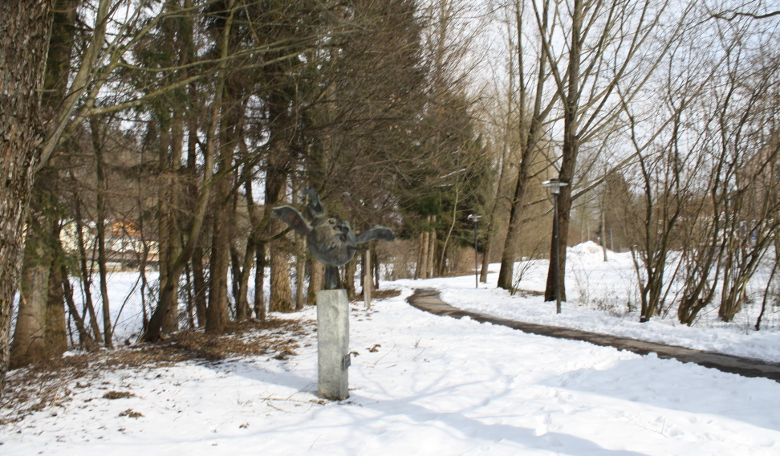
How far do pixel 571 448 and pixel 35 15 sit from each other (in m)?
5.18

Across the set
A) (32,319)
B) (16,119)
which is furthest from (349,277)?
(16,119)

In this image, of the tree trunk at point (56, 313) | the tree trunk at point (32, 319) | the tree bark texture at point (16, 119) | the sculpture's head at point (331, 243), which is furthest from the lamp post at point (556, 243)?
the tree bark texture at point (16, 119)

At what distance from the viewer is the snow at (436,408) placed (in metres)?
4.50

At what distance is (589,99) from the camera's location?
17.9 metres

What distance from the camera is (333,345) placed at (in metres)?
6.01

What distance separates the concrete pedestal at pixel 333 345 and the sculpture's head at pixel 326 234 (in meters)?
0.40

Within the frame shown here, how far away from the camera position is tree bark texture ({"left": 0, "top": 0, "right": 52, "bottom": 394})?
12.0 feet

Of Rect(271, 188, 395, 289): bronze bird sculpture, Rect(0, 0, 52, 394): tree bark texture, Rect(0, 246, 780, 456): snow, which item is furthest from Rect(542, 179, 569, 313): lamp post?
Rect(0, 0, 52, 394): tree bark texture

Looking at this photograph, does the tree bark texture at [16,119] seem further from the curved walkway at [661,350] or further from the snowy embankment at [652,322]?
the snowy embankment at [652,322]

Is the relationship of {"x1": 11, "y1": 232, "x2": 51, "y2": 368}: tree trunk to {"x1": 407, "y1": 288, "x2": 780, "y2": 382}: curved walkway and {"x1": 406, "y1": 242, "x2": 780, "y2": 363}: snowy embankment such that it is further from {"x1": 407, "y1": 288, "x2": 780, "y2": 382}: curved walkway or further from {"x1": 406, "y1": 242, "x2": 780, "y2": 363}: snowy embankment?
{"x1": 406, "y1": 242, "x2": 780, "y2": 363}: snowy embankment

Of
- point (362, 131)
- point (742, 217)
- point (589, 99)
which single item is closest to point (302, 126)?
point (362, 131)

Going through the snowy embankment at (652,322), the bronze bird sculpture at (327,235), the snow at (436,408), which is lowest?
the snow at (436,408)

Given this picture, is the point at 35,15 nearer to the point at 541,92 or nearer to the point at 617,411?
the point at 617,411

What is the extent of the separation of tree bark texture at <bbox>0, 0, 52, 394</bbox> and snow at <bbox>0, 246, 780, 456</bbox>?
1.39 meters
